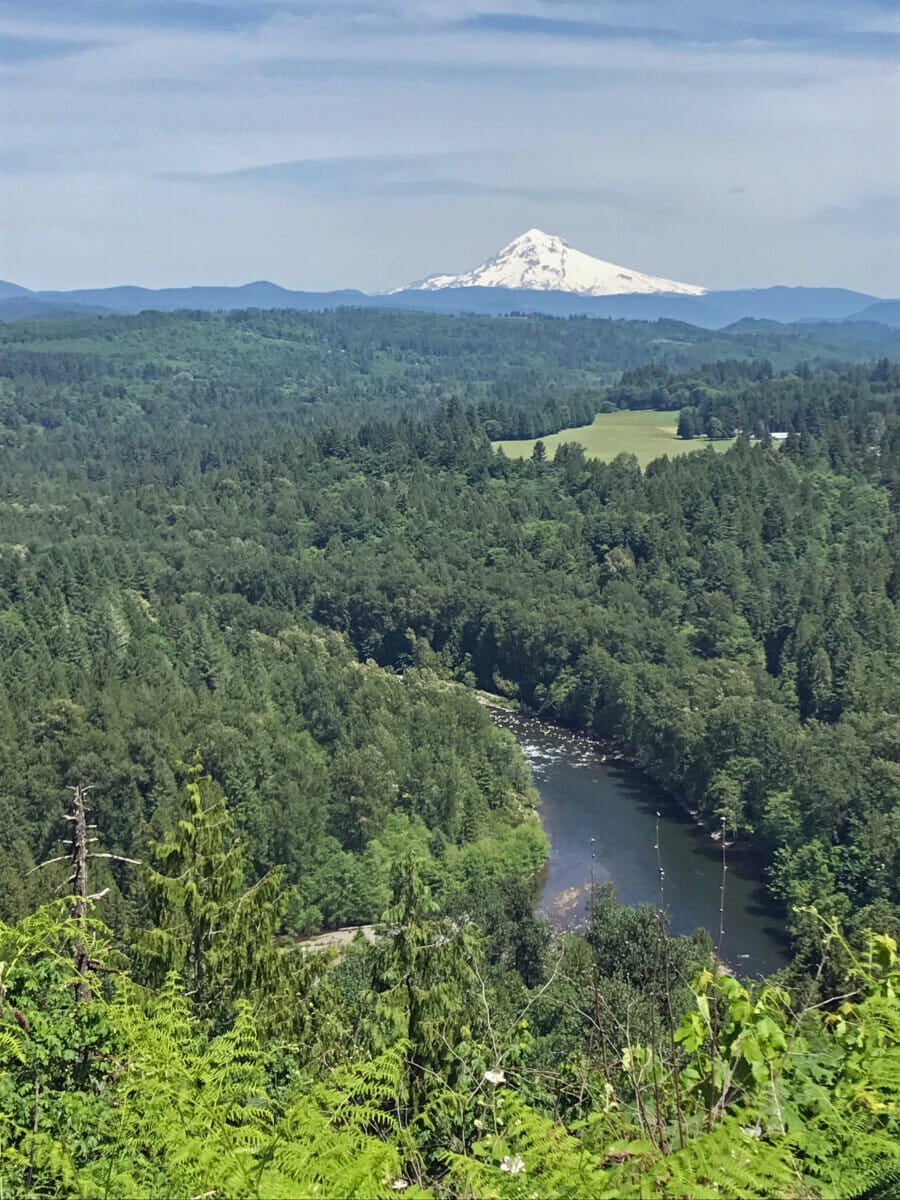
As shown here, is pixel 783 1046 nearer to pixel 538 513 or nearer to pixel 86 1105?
pixel 86 1105

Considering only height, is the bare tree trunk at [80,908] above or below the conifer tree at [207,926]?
above

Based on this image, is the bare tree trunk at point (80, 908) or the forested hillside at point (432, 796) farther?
the bare tree trunk at point (80, 908)

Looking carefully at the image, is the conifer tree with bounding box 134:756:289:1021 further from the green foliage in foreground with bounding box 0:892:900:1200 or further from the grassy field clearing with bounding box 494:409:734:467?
the grassy field clearing with bounding box 494:409:734:467

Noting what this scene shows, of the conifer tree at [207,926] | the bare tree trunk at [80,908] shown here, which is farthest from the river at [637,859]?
the bare tree trunk at [80,908]

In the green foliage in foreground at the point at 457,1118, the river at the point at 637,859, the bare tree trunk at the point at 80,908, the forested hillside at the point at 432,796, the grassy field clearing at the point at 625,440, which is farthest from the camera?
the grassy field clearing at the point at 625,440

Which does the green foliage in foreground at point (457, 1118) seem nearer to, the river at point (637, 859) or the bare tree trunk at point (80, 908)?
the bare tree trunk at point (80, 908)

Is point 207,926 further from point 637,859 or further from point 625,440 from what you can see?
point 625,440

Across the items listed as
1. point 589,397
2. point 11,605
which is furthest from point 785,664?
point 589,397
